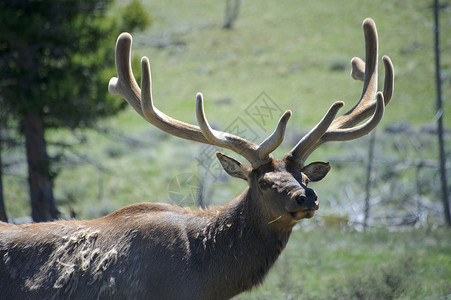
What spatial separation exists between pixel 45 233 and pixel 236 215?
63.7 inches

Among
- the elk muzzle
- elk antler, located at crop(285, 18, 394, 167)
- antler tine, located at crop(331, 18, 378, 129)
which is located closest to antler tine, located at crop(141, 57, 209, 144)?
elk antler, located at crop(285, 18, 394, 167)

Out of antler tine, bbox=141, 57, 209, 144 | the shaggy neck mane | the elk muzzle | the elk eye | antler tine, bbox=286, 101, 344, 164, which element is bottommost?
the shaggy neck mane

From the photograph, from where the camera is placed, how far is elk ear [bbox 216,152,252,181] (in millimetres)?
4723

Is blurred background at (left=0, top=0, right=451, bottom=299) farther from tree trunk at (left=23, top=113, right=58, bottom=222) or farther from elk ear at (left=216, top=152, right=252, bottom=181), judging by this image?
elk ear at (left=216, top=152, right=252, bottom=181)

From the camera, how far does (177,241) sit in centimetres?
441

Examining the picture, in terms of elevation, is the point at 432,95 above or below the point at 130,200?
above

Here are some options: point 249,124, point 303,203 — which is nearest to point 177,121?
point 303,203

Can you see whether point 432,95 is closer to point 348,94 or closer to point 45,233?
point 348,94

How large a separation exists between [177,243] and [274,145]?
1124 millimetres

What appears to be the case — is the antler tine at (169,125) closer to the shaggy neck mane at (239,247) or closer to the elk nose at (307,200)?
the shaggy neck mane at (239,247)

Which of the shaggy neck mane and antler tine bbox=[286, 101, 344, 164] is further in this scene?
antler tine bbox=[286, 101, 344, 164]

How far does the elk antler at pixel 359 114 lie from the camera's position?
4574 mm

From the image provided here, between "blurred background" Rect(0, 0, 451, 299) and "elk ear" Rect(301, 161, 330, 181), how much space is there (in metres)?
2.43

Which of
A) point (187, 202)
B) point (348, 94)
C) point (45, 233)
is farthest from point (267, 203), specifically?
point (348, 94)
